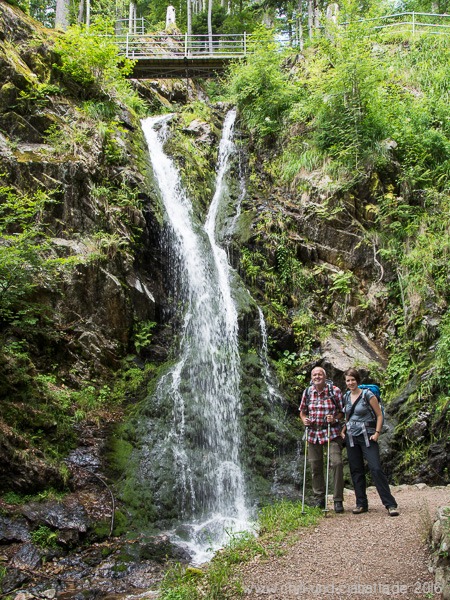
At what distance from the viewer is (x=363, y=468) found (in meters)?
5.56

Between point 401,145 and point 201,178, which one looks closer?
point 401,145

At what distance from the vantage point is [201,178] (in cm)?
1414

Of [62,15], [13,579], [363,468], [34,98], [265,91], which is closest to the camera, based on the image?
[13,579]

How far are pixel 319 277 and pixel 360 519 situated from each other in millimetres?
7451

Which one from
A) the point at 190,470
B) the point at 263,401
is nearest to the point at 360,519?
the point at 190,470

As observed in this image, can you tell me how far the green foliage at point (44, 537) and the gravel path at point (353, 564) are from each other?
279 cm

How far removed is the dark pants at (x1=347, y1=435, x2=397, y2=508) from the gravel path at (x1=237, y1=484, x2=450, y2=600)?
0.19 m

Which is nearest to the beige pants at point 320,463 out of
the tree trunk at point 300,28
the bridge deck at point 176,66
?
the tree trunk at point 300,28

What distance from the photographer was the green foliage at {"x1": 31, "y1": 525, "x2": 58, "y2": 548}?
5.89 metres

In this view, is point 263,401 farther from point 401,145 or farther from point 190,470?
point 401,145

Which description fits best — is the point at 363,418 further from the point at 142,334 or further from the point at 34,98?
the point at 34,98

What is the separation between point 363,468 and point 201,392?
4.26 meters

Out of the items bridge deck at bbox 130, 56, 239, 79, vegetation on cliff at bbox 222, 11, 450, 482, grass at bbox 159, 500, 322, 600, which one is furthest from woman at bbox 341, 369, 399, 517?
bridge deck at bbox 130, 56, 239, 79

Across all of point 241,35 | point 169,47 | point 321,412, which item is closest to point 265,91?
point 169,47
